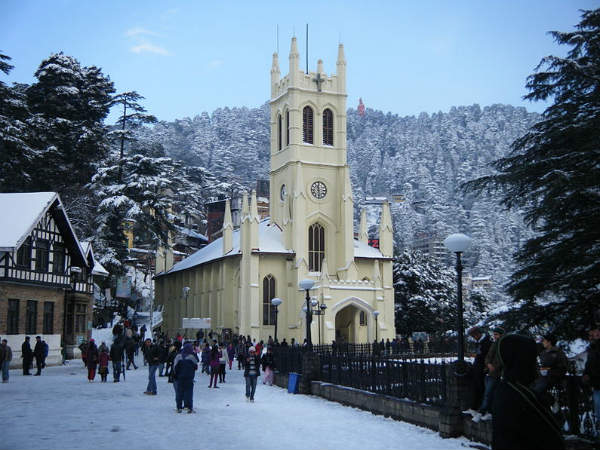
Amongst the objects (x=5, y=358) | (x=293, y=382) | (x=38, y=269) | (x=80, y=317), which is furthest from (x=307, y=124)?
(x=5, y=358)

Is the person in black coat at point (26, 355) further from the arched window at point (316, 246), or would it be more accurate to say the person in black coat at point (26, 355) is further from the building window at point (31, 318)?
the arched window at point (316, 246)

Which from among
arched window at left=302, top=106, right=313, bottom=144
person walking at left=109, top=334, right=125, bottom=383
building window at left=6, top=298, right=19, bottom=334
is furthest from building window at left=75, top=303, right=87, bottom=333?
arched window at left=302, top=106, right=313, bottom=144

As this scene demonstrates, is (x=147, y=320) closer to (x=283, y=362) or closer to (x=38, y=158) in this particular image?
(x=38, y=158)

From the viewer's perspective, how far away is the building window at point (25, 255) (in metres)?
31.3

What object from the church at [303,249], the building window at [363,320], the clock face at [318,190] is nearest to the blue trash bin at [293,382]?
the church at [303,249]

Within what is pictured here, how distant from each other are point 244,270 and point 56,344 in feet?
69.3

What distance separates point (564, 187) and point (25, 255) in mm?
25016

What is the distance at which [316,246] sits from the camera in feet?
187

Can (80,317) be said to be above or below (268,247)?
below

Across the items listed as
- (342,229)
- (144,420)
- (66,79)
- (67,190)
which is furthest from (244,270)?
(144,420)

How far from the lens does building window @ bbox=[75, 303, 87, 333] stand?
3909cm

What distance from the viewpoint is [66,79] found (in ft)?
170

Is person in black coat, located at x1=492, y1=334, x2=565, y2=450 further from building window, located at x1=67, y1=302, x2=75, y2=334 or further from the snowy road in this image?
building window, located at x1=67, y1=302, x2=75, y2=334

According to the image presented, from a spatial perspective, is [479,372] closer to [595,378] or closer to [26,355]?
[595,378]
